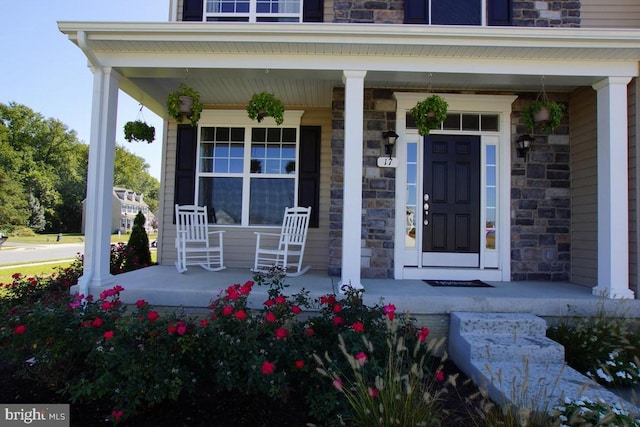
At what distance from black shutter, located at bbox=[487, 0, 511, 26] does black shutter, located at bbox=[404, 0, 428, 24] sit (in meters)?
0.80

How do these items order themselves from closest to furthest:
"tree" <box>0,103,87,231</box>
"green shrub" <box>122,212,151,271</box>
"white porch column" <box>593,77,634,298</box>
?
"white porch column" <box>593,77,634,298</box>, "green shrub" <box>122,212,151,271</box>, "tree" <box>0,103,87,231</box>

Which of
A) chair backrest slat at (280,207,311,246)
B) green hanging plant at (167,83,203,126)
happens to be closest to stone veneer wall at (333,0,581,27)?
green hanging plant at (167,83,203,126)

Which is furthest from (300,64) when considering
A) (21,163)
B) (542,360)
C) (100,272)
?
(21,163)

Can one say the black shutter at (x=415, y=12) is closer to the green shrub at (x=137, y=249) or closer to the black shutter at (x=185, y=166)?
the black shutter at (x=185, y=166)

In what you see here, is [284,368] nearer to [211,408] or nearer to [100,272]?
[211,408]

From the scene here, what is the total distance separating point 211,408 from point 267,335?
552 mm

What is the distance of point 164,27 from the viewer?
11.5 ft

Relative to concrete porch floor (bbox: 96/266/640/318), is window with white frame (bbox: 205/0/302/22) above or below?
above

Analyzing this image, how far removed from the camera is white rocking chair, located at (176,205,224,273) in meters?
4.93

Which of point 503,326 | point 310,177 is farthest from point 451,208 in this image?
point 310,177

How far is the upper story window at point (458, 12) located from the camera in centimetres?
465

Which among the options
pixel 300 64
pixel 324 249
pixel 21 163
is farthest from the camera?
pixel 21 163

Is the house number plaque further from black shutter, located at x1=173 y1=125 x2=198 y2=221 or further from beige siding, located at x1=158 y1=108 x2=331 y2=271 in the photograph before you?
black shutter, located at x1=173 y1=125 x2=198 y2=221

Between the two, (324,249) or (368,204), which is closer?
A: (368,204)
